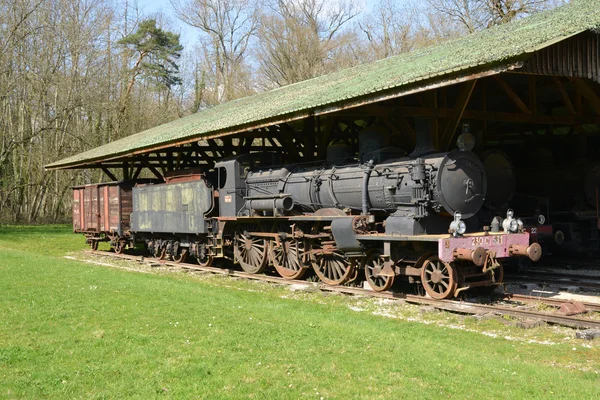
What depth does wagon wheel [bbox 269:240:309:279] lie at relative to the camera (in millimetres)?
14094

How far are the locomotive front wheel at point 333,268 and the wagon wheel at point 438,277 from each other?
6.28ft

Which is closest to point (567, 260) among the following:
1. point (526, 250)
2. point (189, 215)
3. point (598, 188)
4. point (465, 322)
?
point (598, 188)

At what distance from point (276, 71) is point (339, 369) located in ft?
132

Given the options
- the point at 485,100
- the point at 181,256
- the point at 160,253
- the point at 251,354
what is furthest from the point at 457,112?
the point at 160,253

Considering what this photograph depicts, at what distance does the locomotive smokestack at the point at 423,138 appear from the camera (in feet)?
38.3

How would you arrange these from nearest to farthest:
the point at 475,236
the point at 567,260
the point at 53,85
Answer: the point at 475,236
the point at 567,260
the point at 53,85

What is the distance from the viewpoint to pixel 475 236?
10664mm

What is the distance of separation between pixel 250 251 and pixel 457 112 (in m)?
6.99

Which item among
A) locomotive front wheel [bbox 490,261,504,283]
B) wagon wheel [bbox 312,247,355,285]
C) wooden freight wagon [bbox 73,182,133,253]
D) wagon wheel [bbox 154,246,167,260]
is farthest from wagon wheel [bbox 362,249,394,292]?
wooden freight wagon [bbox 73,182,133,253]

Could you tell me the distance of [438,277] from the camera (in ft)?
35.9

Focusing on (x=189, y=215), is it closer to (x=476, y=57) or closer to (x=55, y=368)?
(x=476, y=57)

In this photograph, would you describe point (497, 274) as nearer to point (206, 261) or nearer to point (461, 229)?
point (461, 229)

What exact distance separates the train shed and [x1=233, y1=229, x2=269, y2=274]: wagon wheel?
9.00 feet

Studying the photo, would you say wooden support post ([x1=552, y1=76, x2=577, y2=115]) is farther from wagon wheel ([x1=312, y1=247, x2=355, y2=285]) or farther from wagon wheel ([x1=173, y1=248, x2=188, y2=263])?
wagon wheel ([x1=173, y1=248, x2=188, y2=263])
